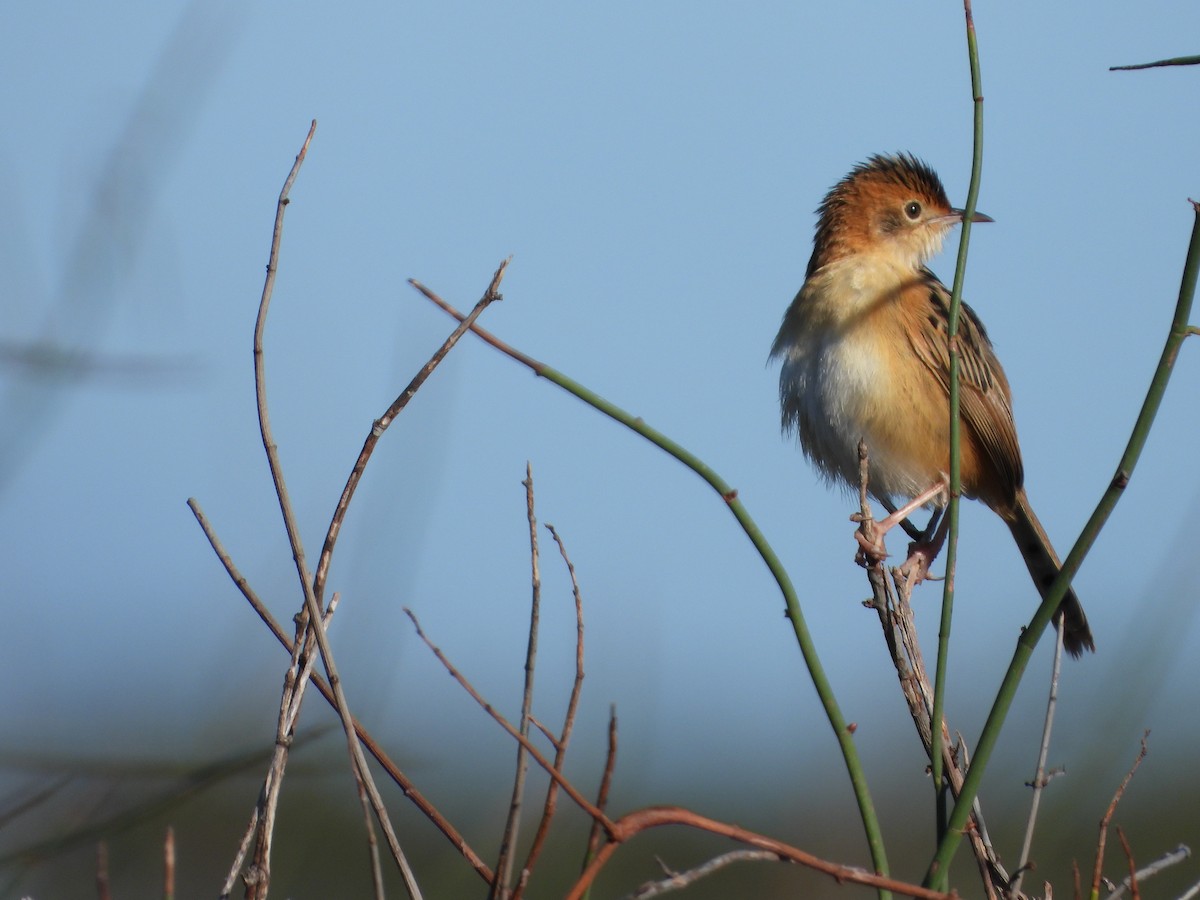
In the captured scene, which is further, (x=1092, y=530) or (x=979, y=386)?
(x=979, y=386)

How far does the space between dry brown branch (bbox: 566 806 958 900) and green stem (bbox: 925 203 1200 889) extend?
197mm

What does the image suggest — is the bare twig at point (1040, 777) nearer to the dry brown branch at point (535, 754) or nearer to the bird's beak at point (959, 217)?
the dry brown branch at point (535, 754)

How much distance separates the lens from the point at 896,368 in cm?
548

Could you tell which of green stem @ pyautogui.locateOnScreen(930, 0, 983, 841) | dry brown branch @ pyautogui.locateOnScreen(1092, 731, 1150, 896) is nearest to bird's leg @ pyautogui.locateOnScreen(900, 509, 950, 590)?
dry brown branch @ pyautogui.locateOnScreen(1092, 731, 1150, 896)

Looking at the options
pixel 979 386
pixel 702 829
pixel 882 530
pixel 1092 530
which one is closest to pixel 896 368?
pixel 979 386

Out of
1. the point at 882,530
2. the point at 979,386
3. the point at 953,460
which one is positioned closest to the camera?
the point at 953,460

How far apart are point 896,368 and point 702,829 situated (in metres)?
3.95

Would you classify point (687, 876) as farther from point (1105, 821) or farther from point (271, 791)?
point (1105, 821)

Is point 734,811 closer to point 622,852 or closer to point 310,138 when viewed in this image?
point 622,852

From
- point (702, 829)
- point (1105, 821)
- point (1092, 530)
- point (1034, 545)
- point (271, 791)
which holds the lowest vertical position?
point (1034, 545)

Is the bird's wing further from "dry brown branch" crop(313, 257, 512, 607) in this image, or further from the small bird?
"dry brown branch" crop(313, 257, 512, 607)

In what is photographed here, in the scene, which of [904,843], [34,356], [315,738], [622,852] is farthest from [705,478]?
[904,843]

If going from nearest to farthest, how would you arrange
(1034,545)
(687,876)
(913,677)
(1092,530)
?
(687,876) → (1092,530) → (913,677) → (1034,545)

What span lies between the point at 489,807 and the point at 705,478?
1.14 meters
